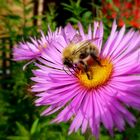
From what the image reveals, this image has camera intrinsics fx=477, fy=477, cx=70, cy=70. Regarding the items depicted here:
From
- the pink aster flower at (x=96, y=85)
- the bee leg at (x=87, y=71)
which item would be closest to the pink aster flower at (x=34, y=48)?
the pink aster flower at (x=96, y=85)

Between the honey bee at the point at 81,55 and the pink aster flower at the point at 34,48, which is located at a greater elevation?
the pink aster flower at the point at 34,48

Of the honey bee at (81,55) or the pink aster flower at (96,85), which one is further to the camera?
the honey bee at (81,55)

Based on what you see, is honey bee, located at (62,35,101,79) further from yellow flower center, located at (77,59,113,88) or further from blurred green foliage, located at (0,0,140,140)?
blurred green foliage, located at (0,0,140,140)

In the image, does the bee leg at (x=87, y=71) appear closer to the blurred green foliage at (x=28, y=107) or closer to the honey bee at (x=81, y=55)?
the honey bee at (x=81, y=55)

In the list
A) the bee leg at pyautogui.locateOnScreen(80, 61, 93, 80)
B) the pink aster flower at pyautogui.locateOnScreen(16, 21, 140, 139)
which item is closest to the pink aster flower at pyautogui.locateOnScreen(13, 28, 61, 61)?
the pink aster flower at pyautogui.locateOnScreen(16, 21, 140, 139)

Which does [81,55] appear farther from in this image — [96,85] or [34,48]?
[34,48]

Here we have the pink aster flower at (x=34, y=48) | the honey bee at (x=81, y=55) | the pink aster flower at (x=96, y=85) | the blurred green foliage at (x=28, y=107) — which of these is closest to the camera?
the pink aster flower at (x=96, y=85)
